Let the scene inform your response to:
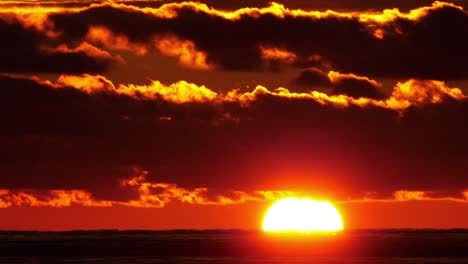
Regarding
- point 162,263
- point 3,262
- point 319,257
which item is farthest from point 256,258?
point 3,262

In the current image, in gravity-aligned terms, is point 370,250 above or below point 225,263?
above

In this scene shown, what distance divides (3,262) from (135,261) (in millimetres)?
10227

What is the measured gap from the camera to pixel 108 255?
118812 mm

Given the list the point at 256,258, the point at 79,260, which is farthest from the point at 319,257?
the point at 79,260

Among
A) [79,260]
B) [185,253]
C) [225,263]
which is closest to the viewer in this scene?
[225,263]

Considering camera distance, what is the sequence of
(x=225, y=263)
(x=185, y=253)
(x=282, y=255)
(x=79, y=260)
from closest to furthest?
(x=225, y=263) → (x=79, y=260) → (x=282, y=255) → (x=185, y=253)

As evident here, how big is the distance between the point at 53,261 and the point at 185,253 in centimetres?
1992

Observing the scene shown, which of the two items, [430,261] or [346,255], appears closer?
[430,261]

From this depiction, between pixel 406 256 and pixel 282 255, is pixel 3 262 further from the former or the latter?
pixel 406 256

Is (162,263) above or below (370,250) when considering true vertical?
below

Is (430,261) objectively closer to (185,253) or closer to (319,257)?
(319,257)

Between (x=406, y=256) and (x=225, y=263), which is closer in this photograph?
(x=225, y=263)

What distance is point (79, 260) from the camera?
350ft

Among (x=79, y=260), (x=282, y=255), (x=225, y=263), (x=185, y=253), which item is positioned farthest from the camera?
(x=185, y=253)
